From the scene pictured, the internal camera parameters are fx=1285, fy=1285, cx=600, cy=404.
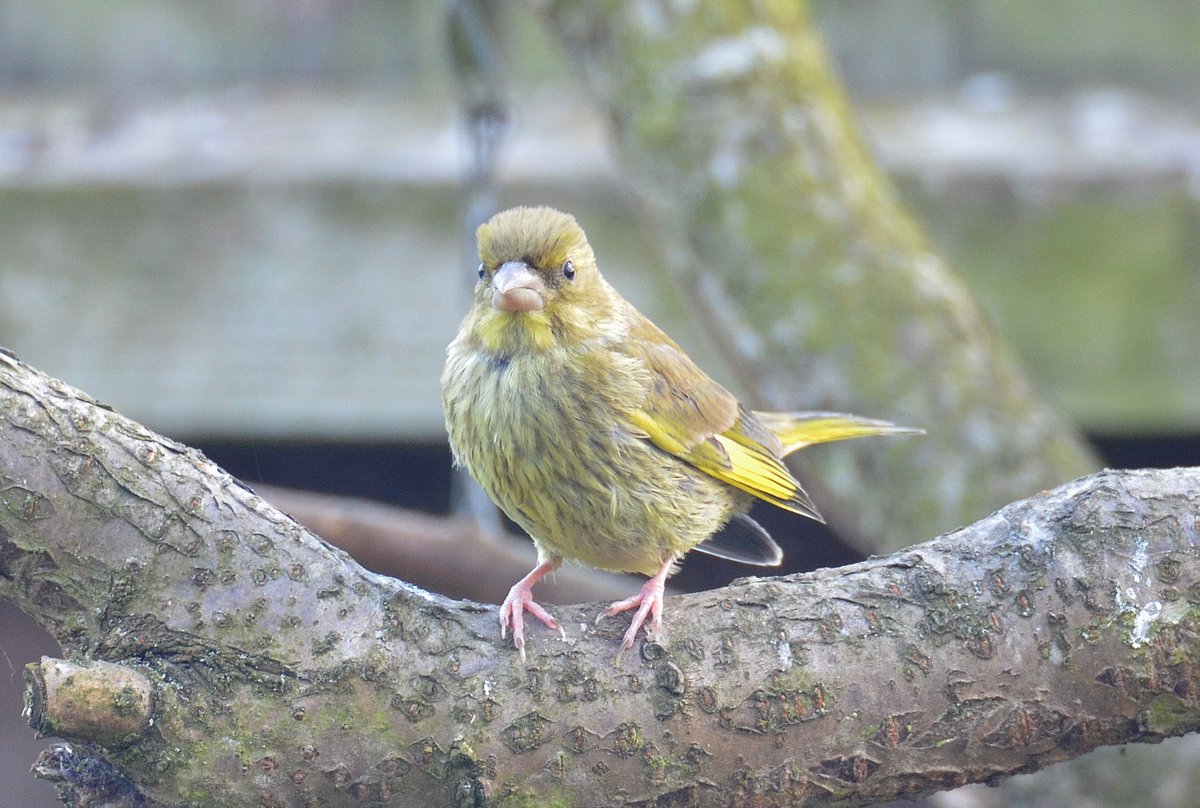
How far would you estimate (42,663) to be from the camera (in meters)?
1.59

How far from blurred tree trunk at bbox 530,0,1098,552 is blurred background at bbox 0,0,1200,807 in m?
0.54

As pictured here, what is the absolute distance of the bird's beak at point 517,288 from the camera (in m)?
2.44

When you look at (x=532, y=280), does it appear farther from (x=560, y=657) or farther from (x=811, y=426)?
(x=811, y=426)

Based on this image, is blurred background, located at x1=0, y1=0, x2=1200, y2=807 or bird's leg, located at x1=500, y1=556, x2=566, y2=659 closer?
bird's leg, located at x1=500, y1=556, x2=566, y2=659

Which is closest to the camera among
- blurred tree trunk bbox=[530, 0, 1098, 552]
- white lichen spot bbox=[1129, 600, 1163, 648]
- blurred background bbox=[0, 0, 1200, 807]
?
white lichen spot bbox=[1129, 600, 1163, 648]

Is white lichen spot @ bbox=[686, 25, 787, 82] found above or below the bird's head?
above

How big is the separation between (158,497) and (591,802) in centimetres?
78

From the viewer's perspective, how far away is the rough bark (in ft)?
5.94

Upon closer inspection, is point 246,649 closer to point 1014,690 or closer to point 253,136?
point 1014,690

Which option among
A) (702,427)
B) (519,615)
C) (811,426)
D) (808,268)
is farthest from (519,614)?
(808,268)

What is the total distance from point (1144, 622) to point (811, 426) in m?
1.20

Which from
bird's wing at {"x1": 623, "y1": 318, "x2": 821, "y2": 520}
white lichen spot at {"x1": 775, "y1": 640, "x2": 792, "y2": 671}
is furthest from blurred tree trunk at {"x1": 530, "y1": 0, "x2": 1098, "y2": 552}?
white lichen spot at {"x1": 775, "y1": 640, "x2": 792, "y2": 671}

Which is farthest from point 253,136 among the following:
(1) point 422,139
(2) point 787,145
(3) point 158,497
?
(3) point 158,497

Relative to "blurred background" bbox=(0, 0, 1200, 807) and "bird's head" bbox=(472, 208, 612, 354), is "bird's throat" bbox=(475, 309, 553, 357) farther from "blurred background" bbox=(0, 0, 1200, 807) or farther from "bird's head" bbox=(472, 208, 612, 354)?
"blurred background" bbox=(0, 0, 1200, 807)
